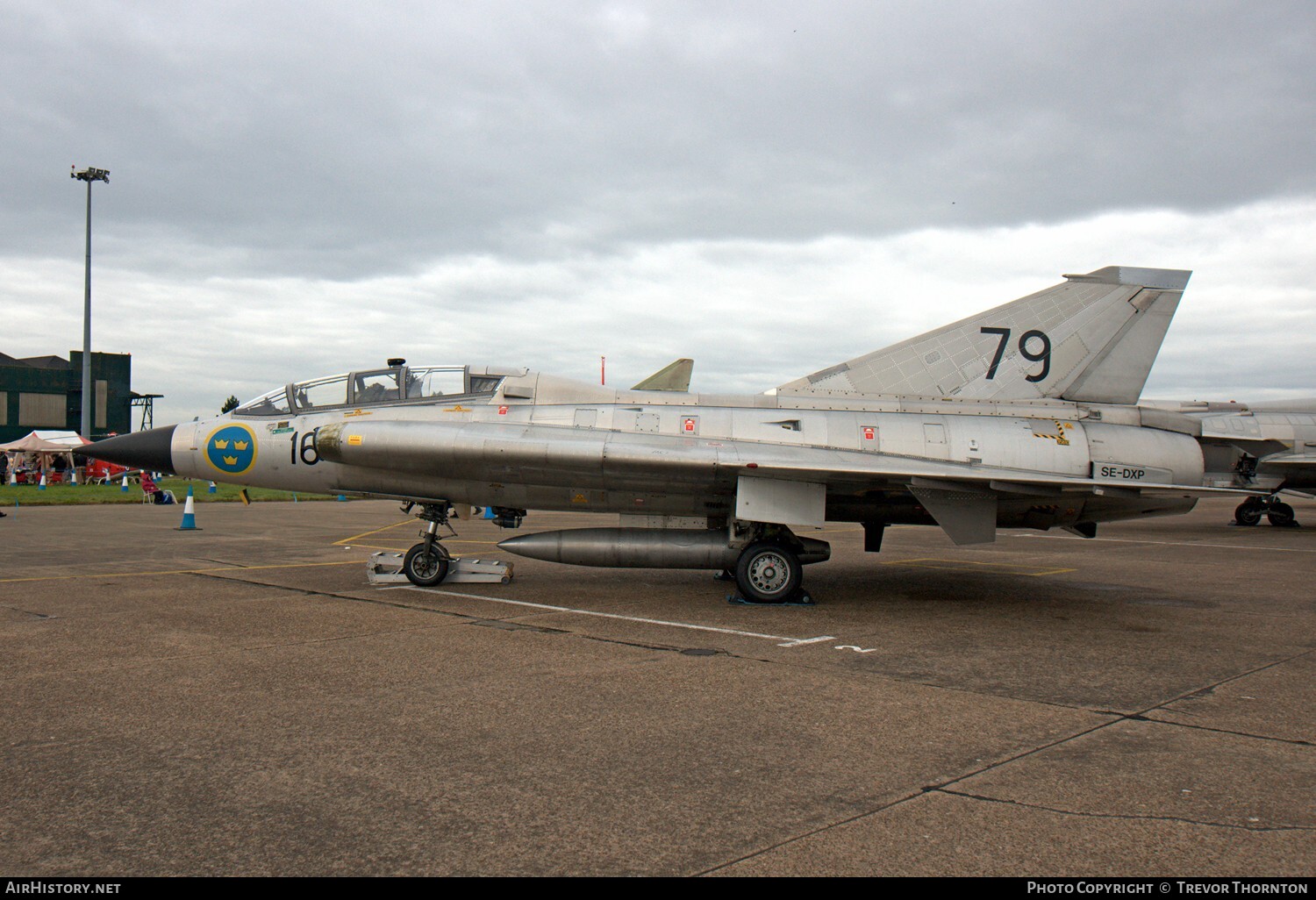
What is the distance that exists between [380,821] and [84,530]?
57.4 ft

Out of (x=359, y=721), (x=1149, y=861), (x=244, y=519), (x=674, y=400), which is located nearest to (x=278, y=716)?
(x=359, y=721)

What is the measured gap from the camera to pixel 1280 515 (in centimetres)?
2233

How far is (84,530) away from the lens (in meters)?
17.3

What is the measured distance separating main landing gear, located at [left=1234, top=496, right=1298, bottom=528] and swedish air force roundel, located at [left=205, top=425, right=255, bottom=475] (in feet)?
78.0

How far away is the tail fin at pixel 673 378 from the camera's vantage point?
36.9 ft

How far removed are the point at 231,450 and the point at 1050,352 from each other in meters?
10.2

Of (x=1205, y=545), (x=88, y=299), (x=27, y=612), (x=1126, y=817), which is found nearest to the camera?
(x=1126, y=817)

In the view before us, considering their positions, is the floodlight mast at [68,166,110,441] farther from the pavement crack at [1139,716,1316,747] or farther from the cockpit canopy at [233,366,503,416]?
the pavement crack at [1139,716,1316,747]

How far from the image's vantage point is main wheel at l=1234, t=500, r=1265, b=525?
883 inches

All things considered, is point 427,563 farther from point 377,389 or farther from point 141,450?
point 141,450

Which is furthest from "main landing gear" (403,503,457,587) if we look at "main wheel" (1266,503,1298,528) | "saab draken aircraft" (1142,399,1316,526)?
"main wheel" (1266,503,1298,528)

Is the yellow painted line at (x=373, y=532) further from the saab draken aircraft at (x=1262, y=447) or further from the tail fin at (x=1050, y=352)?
the saab draken aircraft at (x=1262, y=447)

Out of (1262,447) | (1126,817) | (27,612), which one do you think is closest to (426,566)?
(27,612)

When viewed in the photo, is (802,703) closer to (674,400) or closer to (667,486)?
(667,486)
